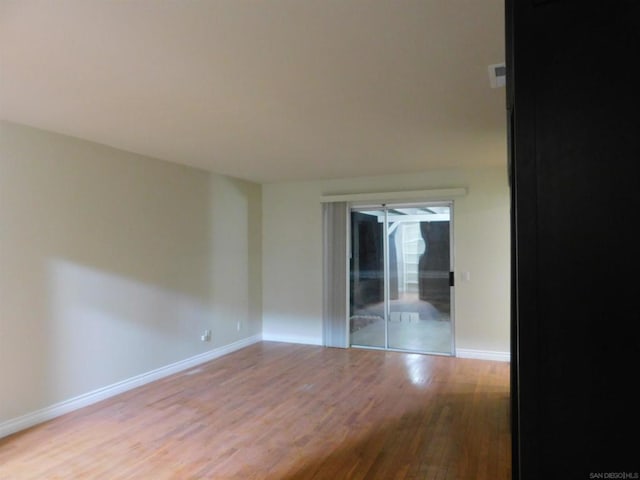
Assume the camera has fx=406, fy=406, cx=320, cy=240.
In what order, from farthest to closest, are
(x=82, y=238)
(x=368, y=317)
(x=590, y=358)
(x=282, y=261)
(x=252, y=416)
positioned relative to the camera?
(x=282, y=261)
(x=368, y=317)
(x=82, y=238)
(x=252, y=416)
(x=590, y=358)

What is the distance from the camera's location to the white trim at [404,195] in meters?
5.33

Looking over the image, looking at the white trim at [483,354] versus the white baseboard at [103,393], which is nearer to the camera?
the white baseboard at [103,393]

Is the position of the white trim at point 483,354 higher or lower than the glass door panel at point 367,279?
lower

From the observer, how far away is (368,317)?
6016 mm

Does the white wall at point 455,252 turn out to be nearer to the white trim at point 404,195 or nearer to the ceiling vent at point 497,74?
the white trim at point 404,195

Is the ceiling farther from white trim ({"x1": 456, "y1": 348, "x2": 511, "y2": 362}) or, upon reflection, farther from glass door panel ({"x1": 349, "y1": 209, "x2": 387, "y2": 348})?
white trim ({"x1": 456, "y1": 348, "x2": 511, "y2": 362})

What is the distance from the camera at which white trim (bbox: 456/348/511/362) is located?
5160mm

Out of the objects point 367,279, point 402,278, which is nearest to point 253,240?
point 367,279

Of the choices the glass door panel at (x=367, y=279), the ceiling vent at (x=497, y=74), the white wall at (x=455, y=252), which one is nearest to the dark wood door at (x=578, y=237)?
the ceiling vent at (x=497, y=74)

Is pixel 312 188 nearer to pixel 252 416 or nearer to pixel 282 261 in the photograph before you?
pixel 282 261

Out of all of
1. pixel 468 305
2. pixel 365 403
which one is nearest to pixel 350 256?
pixel 468 305

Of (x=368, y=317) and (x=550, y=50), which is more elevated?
(x=550, y=50)

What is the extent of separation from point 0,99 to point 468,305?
519cm

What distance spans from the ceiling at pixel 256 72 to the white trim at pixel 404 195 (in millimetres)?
1257
